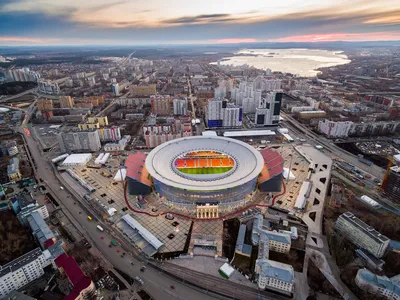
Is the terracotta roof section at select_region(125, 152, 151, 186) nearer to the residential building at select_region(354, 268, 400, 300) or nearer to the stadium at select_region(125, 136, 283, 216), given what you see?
the stadium at select_region(125, 136, 283, 216)

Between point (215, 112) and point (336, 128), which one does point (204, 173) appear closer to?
point (215, 112)

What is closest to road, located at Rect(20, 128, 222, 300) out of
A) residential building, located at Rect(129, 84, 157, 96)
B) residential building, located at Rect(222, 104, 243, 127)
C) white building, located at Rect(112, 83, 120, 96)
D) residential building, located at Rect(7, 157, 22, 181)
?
residential building, located at Rect(7, 157, 22, 181)

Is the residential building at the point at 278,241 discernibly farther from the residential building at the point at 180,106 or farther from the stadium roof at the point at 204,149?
the residential building at the point at 180,106

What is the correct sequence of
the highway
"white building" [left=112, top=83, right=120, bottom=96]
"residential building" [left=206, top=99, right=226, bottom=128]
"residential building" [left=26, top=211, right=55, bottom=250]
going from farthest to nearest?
"white building" [left=112, top=83, right=120, bottom=96], "residential building" [left=206, top=99, right=226, bottom=128], the highway, "residential building" [left=26, top=211, right=55, bottom=250]

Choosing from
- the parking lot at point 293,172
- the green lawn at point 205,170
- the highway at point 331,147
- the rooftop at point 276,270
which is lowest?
the parking lot at point 293,172

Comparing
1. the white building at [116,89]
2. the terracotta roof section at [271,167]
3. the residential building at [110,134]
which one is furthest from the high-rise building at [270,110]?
the white building at [116,89]

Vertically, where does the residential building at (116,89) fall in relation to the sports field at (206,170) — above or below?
above

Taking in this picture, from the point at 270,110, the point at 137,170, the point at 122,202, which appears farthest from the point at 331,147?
the point at 122,202
